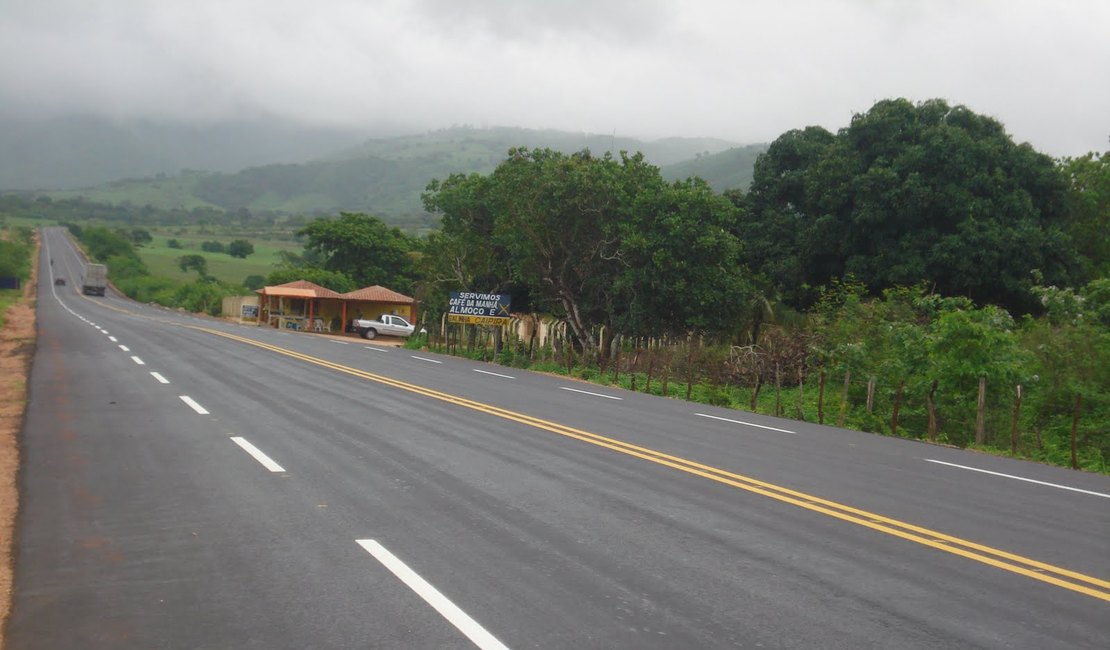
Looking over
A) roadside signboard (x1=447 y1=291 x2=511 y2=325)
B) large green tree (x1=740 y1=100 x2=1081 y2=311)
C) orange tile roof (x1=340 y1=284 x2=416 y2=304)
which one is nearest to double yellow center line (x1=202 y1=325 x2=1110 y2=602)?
roadside signboard (x1=447 y1=291 x2=511 y2=325)

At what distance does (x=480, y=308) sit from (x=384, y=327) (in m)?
23.1

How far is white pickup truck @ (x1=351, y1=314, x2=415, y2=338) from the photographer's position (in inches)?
2226

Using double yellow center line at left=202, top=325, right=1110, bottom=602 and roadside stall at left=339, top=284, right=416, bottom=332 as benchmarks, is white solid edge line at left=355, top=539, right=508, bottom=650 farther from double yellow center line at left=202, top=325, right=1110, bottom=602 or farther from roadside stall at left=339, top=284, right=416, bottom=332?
roadside stall at left=339, top=284, right=416, bottom=332

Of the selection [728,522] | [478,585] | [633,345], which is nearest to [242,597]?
[478,585]

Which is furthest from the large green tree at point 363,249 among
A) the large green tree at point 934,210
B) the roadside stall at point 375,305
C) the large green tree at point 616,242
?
the large green tree at point 934,210

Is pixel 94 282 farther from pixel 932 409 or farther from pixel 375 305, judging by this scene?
pixel 932 409

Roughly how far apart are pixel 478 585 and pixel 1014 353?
14318 millimetres

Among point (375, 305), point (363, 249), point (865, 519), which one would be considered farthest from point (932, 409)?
point (363, 249)

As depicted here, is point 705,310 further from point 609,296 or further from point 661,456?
point 661,456

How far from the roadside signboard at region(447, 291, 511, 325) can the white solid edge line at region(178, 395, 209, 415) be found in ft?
63.7

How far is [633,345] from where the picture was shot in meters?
33.2

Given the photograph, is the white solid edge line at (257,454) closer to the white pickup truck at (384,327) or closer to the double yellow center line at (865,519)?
the double yellow center line at (865,519)

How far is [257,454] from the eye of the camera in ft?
33.9

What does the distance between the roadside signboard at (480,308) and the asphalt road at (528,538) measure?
20978 millimetres
